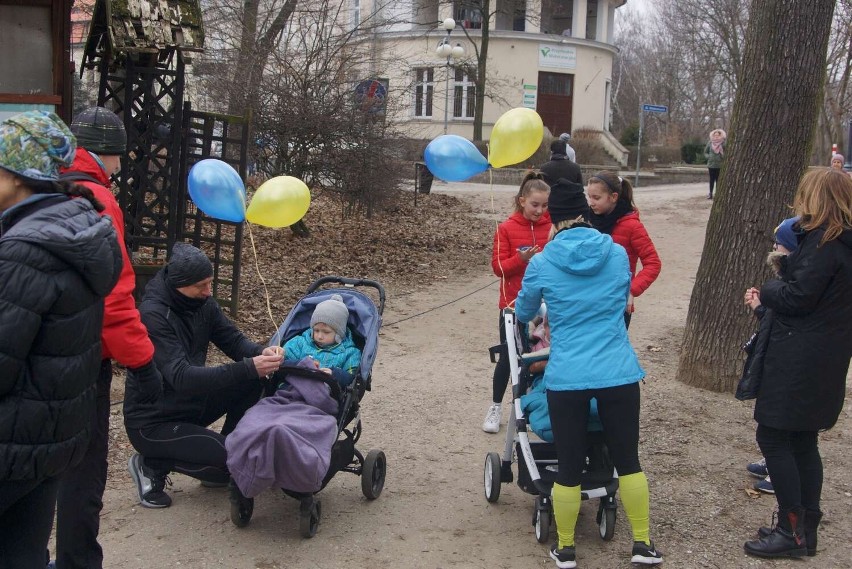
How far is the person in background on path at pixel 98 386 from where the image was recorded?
3.50 m

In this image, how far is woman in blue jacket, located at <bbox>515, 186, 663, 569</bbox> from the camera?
404cm

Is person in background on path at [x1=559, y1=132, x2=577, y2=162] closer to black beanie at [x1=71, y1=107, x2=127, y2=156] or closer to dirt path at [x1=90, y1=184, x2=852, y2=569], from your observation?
dirt path at [x1=90, y1=184, x2=852, y2=569]

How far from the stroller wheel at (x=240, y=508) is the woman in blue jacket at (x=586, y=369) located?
5.11 feet

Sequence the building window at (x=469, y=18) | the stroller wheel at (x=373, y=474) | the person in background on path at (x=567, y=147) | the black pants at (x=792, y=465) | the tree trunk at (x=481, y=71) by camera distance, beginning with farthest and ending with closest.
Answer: the building window at (x=469, y=18) → the tree trunk at (x=481, y=71) → the person in background on path at (x=567, y=147) → the stroller wheel at (x=373, y=474) → the black pants at (x=792, y=465)

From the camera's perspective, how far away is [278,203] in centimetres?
565

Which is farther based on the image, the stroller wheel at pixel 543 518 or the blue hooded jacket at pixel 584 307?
the stroller wheel at pixel 543 518

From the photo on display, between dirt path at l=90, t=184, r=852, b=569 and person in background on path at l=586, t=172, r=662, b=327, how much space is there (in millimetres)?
1148

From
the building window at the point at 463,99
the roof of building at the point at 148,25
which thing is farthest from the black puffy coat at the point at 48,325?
the building window at the point at 463,99

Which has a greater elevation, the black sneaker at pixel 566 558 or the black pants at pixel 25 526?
the black pants at pixel 25 526

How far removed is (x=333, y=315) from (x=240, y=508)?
1.13 m

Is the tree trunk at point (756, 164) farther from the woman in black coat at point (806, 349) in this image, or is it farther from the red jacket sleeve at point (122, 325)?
the red jacket sleeve at point (122, 325)

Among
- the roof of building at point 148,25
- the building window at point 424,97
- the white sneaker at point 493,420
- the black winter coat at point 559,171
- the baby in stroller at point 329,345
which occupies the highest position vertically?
the building window at point 424,97

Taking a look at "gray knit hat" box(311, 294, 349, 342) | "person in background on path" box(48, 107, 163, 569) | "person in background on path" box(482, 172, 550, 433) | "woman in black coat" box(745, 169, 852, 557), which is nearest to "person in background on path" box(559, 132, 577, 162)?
"person in background on path" box(482, 172, 550, 433)

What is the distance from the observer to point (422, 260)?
45.1 feet
